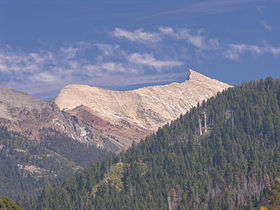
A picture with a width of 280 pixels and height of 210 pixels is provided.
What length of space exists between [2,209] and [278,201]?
264 ft

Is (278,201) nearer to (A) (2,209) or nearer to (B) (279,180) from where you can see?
(B) (279,180)

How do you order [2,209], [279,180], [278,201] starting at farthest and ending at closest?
1. [2,209]
2. [278,201]
3. [279,180]

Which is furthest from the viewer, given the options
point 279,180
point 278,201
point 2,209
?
point 2,209

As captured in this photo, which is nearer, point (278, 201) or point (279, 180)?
point (279, 180)

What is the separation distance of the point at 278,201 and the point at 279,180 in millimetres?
14268

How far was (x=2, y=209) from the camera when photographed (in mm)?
194875

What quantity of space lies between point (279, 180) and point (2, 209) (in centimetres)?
8656

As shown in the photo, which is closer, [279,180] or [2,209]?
[279,180]

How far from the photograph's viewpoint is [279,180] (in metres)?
141

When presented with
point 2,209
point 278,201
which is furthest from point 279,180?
point 2,209

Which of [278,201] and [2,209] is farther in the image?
[2,209]
